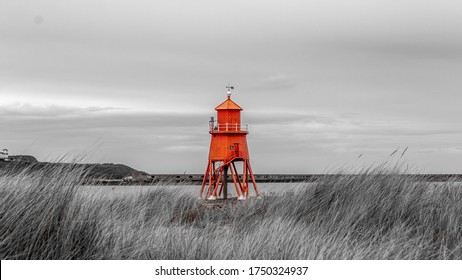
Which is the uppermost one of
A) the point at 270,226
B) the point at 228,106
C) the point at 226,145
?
the point at 228,106

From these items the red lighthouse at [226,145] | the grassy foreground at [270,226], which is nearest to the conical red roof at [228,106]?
the red lighthouse at [226,145]

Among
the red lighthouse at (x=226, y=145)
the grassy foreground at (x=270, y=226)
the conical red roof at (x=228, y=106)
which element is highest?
the conical red roof at (x=228, y=106)

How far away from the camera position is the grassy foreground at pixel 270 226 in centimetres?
492

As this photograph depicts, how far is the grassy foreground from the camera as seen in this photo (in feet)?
16.1

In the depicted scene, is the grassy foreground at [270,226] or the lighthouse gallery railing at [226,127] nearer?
the grassy foreground at [270,226]

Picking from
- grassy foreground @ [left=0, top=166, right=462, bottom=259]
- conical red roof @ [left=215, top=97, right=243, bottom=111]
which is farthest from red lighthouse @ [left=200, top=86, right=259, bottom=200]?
grassy foreground @ [left=0, top=166, right=462, bottom=259]

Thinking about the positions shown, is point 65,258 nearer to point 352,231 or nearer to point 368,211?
point 352,231

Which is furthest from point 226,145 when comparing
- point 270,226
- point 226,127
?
point 270,226

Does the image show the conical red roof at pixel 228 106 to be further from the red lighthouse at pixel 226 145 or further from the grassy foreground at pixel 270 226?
the grassy foreground at pixel 270 226

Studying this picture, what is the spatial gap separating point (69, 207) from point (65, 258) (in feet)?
1.81

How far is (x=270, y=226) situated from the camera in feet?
20.3

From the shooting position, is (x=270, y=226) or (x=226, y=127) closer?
(x=270, y=226)

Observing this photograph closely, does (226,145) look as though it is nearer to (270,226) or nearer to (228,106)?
(228,106)

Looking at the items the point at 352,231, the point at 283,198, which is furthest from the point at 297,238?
the point at 283,198
